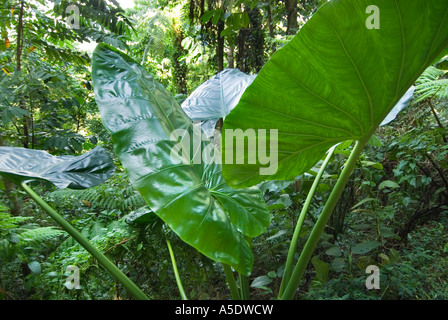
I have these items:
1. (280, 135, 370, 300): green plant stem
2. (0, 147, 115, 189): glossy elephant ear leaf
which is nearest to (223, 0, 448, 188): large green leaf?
(280, 135, 370, 300): green plant stem

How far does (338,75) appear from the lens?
62 centimetres

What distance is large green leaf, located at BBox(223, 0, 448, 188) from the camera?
1.74 ft

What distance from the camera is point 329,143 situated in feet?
2.68

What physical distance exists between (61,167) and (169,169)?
18.0 inches

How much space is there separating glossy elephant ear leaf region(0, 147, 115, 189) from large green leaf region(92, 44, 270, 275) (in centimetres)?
24

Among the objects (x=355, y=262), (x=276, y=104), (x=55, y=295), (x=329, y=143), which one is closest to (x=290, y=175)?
(x=329, y=143)

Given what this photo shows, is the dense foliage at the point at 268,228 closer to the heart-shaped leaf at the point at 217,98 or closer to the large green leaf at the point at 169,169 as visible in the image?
the large green leaf at the point at 169,169

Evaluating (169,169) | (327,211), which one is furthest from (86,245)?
(327,211)

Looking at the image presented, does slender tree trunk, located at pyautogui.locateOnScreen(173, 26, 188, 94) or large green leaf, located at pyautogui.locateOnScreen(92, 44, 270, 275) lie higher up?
slender tree trunk, located at pyautogui.locateOnScreen(173, 26, 188, 94)

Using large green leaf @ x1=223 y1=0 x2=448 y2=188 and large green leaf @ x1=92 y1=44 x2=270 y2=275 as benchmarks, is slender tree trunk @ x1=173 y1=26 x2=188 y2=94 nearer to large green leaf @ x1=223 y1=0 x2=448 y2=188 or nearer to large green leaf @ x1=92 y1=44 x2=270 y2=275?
large green leaf @ x1=92 y1=44 x2=270 y2=275

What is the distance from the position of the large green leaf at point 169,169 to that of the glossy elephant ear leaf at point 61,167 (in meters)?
0.24

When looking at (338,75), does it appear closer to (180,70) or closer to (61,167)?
(61,167)

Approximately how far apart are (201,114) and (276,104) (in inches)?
34.3

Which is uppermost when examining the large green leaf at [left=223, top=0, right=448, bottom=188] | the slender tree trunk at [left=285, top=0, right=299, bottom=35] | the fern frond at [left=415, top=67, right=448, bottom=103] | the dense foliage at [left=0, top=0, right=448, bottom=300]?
the slender tree trunk at [left=285, top=0, right=299, bottom=35]
